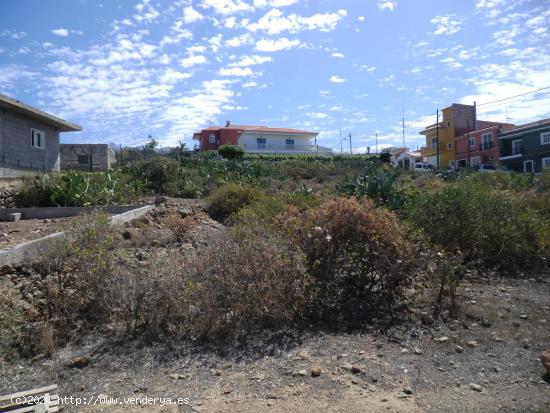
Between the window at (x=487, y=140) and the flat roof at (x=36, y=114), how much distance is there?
45247 mm

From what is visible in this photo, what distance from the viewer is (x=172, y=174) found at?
19.0m

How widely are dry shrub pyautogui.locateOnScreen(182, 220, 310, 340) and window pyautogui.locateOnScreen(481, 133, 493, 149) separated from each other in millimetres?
54430

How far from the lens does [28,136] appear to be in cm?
2070

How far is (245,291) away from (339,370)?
1.29 meters

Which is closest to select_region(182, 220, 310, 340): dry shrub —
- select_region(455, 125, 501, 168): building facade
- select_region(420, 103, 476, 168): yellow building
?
select_region(455, 125, 501, 168): building facade

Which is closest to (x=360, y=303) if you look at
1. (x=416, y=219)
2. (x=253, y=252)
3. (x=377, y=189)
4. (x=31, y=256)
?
(x=253, y=252)

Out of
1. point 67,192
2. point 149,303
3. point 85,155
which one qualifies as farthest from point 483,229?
point 85,155

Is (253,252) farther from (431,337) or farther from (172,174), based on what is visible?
(172,174)

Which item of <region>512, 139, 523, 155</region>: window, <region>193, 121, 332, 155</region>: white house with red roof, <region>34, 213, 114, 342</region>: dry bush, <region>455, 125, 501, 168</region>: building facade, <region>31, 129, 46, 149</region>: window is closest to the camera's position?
<region>34, 213, 114, 342</region>: dry bush

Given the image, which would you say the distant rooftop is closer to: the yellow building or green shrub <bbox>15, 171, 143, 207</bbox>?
the yellow building

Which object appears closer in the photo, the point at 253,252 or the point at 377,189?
the point at 253,252

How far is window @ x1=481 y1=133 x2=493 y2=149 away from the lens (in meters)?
53.2

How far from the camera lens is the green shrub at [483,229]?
751 centimetres

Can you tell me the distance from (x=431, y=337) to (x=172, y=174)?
15.5m
